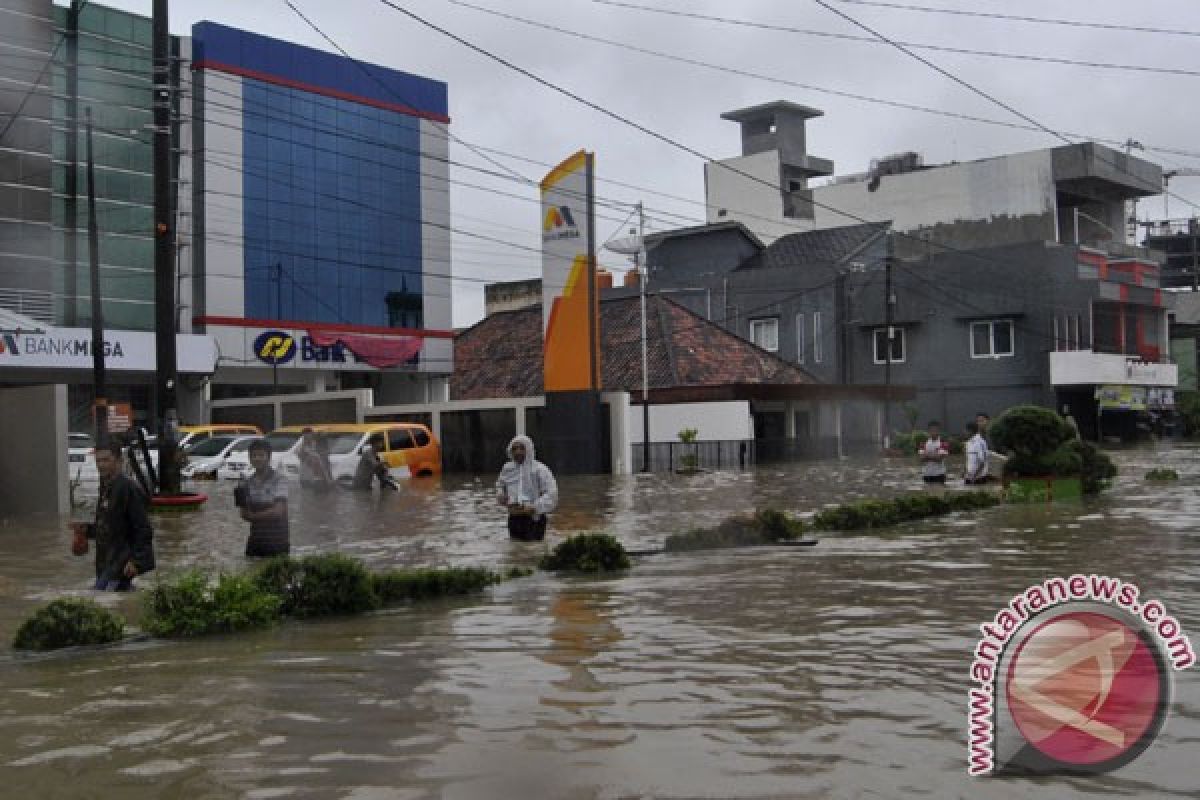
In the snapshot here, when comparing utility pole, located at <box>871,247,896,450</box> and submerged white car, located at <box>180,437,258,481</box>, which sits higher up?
utility pole, located at <box>871,247,896,450</box>

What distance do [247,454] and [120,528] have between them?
64.5 feet

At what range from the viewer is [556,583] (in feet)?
39.9

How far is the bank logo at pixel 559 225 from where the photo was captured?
119 ft

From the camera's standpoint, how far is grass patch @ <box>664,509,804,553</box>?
1479 centimetres

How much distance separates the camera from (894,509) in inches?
725

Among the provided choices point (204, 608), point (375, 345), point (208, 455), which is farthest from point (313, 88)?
point (204, 608)

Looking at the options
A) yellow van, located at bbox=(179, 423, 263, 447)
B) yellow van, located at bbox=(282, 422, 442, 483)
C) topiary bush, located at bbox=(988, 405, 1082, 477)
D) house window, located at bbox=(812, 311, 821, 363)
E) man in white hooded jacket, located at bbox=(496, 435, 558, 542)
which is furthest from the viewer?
house window, located at bbox=(812, 311, 821, 363)

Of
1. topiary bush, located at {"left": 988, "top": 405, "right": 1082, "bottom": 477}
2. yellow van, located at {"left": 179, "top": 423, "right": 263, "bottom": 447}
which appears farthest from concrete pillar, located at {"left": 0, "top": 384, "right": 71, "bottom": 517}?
topiary bush, located at {"left": 988, "top": 405, "right": 1082, "bottom": 477}

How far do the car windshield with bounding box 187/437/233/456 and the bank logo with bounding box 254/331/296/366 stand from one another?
1456cm

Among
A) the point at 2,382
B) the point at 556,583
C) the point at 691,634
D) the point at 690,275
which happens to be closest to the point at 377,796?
the point at 691,634

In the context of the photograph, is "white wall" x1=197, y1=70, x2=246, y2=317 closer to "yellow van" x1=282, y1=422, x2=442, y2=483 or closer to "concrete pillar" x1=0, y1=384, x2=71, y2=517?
"yellow van" x1=282, y1=422, x2=442, y2=483

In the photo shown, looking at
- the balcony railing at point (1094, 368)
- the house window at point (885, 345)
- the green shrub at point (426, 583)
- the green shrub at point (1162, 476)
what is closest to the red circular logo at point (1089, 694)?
the green shrub at point (426, 583)

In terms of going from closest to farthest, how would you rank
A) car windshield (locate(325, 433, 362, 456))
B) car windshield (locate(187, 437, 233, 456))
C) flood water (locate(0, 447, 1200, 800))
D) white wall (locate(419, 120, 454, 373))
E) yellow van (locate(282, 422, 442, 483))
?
1. flood water (locate(0, 447, 1200, 800))
2. yellow van (locate(282, 422, 442, 483))
3. car windshield (locate(325, 433, 362, 456))
4. car windshield (locate(187, 437, 233, 456))
5. white wall (locate(419, 120, 454, 373))

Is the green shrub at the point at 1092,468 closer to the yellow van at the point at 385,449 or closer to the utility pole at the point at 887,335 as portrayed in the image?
the yellow van at the point at 385,449
